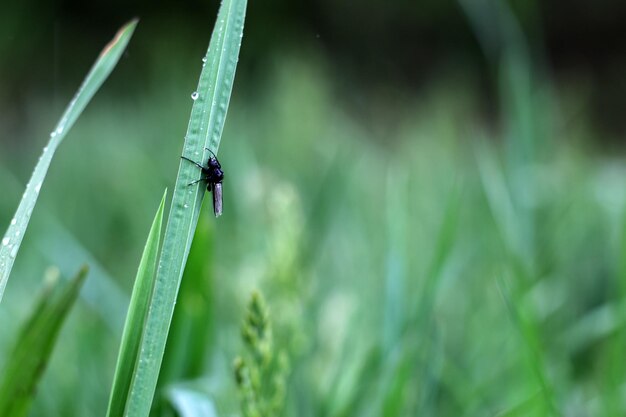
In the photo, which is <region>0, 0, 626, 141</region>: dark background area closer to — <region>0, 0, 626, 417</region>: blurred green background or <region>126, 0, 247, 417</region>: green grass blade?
<region>0, 0, 626, 417</region>: blurred green background

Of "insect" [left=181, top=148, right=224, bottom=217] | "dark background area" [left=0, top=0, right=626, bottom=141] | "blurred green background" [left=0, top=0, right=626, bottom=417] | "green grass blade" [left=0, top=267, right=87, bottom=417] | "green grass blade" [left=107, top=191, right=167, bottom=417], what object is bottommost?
"green grass blade" [left=107, top=191, right=167, bottom=417]

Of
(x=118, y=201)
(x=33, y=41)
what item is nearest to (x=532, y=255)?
(x=118, y=201)

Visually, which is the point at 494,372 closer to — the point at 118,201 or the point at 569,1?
the point at 118,201

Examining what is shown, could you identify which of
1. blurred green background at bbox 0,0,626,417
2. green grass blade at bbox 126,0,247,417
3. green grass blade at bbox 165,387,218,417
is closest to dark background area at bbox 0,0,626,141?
blurred green background at bbox 0,0,626,417

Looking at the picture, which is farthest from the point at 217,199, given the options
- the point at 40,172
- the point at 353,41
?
the point at 353,41

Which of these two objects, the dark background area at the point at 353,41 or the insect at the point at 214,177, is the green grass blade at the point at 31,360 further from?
the dark background area at the point at 353,41

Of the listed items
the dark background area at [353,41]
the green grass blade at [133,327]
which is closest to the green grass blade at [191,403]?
the green grass blade at [133,327]
